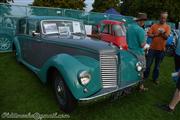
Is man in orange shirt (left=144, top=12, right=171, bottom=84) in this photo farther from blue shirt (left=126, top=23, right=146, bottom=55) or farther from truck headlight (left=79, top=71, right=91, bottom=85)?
truck headlight (left=79, top=71, right=91, bottom=85)

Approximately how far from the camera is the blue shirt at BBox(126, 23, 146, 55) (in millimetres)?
5574

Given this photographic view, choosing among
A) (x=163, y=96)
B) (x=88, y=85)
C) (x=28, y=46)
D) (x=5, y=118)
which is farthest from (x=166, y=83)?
(x=5, y=118)

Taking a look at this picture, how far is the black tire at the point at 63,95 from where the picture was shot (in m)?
4.33

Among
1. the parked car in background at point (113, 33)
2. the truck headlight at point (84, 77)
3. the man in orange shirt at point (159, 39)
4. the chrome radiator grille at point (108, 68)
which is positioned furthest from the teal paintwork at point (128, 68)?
the parked car in background at point (113, 33)

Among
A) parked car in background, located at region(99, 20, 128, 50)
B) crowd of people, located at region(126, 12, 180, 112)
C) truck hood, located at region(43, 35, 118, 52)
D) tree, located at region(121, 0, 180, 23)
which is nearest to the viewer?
Answer: truck hood, located at region(43, 35, 118, 52)

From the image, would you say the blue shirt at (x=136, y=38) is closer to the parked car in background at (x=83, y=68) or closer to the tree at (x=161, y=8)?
the parked car in background at (x=83, y=68)

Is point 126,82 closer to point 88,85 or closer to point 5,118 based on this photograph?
point 88,85

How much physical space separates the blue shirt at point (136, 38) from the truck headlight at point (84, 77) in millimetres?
1898

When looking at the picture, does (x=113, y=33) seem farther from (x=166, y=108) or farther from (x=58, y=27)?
(x=166, y=108)

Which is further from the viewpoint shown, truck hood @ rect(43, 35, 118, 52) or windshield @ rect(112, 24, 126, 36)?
windshield @ rect(112, 24, 126, 36)

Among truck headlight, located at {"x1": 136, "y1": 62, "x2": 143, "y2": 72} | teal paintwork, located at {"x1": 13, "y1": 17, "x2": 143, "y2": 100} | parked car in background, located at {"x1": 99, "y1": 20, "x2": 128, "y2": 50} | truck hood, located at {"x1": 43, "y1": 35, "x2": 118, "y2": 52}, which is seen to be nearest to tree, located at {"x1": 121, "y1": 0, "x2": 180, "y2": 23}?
parked car in background, located at {"x1": 99, "y1": 20, "x2": 128, "y2": 50}

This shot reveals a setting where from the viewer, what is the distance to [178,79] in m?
4.85

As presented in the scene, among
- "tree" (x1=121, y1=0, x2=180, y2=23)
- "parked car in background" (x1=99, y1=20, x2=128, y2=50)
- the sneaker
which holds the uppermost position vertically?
"tree" (x1=121, y1=0, x2=180, y2=23)

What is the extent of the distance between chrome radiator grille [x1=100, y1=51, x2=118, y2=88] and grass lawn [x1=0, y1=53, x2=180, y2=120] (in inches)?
20.1
